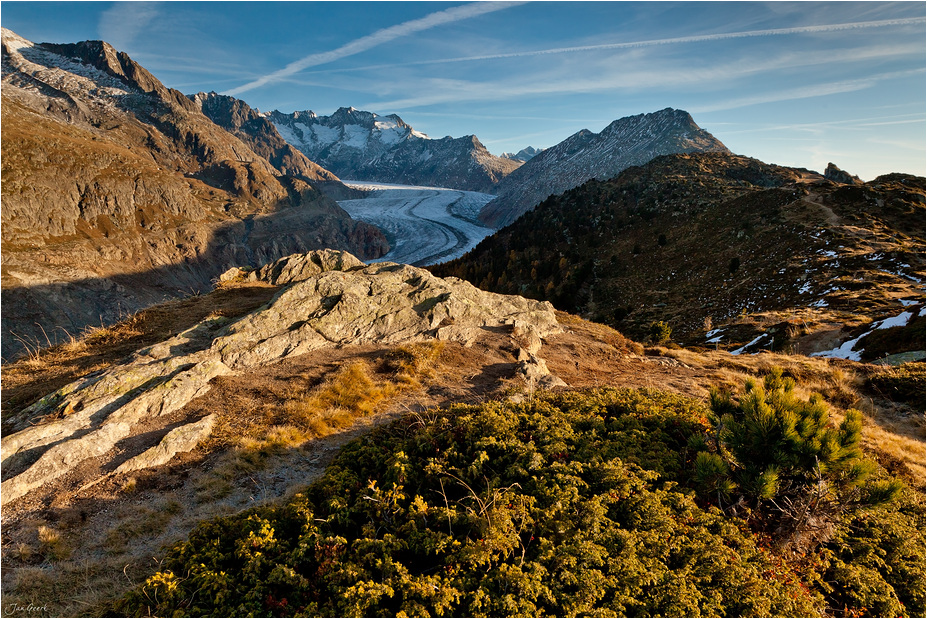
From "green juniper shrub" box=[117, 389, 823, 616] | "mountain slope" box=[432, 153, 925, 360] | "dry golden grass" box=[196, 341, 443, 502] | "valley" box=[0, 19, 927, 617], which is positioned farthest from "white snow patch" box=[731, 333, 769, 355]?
"green juniper shrub" box=[117, 389, 823, 616]

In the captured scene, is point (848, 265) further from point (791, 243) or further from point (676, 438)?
point (676, 438)

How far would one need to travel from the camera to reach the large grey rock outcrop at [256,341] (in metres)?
9.03

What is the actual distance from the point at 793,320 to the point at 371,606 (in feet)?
124

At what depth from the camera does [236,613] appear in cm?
498

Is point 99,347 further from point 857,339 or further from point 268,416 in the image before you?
point 857,339

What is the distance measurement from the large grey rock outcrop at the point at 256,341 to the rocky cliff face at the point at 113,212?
4762 centimetres

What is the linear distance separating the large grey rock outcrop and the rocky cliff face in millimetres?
47623

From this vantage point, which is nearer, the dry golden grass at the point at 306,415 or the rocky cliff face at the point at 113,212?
the dry golden grass at the point at 306,415

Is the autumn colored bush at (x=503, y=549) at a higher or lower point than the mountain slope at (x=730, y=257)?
lower

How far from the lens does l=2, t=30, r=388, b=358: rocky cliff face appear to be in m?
83.6

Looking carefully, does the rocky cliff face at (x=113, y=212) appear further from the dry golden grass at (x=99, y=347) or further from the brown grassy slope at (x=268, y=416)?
the brown grassy slope at (x=268, y=416)

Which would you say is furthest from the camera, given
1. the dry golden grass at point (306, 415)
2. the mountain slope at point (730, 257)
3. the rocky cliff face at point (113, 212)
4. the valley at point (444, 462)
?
the rocky cliff face at point (113, 212)

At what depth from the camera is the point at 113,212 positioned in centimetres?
11244

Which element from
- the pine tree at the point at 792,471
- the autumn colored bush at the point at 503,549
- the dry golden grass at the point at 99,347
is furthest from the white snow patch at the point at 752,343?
the dry golden grass at the point at 99,347
